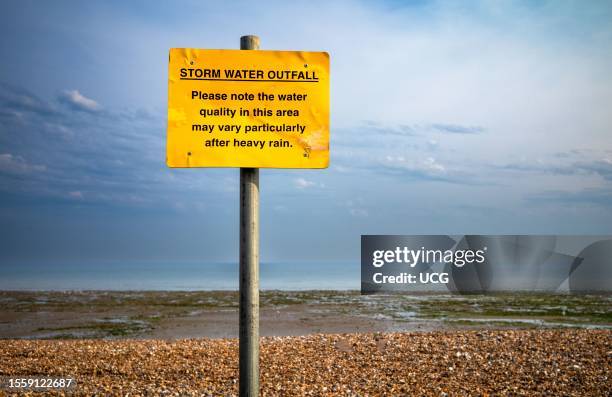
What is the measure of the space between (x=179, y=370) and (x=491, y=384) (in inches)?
237

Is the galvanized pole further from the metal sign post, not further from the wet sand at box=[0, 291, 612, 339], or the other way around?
the wet sand at box=[0, 291, 612, 339]

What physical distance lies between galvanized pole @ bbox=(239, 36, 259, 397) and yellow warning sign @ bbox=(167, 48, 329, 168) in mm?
178

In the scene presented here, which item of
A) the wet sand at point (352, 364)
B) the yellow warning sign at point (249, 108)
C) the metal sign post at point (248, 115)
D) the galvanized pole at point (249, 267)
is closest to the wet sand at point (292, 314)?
the wet sand at point (352, 364)

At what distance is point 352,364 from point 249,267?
20.6 feet

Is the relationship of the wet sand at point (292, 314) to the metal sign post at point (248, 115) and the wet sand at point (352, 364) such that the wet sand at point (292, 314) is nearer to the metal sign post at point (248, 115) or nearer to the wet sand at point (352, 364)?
the wet sand at point (352, 364)

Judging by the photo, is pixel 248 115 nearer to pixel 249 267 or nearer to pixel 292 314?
pixel 249 267

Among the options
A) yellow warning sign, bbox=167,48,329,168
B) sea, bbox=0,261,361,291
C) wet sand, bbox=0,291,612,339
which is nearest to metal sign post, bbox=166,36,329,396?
yellow warning sign, bbox=167,48,329,168

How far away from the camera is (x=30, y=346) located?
542 inches

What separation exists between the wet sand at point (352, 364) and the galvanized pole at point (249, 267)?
9.55ft

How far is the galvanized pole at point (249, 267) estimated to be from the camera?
541 cm

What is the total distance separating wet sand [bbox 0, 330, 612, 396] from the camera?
28.6 ft

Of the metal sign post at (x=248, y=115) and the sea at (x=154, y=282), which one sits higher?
the metal sign post at (x=248, y=115)

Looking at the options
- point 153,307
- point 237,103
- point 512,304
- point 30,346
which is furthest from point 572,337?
point 153,307

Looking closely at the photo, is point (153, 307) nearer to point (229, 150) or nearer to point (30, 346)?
point (30, 346)
